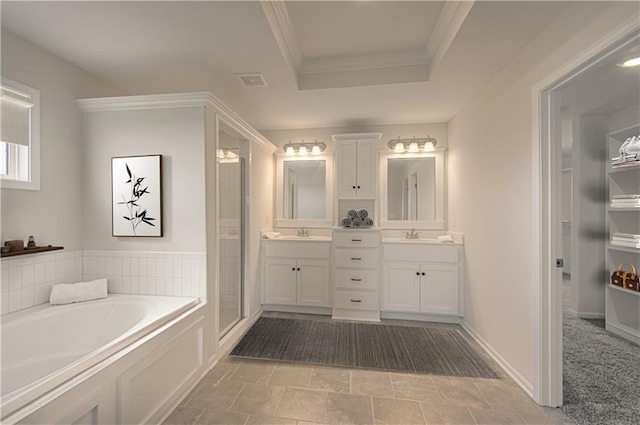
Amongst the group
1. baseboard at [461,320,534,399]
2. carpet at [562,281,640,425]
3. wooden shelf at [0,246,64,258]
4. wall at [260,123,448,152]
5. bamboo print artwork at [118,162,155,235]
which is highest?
wall at [260,123,448,152]

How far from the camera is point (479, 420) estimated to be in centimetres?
164

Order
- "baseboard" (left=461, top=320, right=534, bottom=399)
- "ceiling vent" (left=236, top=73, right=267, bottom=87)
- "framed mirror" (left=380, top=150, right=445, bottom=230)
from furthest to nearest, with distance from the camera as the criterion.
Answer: "framed mirror" (left=380, top=150, right=445, bottom=230), "ceiling vent" (left=236, top=73, right=267, bottom=87), "baseboard" (left=461, top=320, right=534, bottom=399)

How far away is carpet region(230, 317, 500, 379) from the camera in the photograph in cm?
223

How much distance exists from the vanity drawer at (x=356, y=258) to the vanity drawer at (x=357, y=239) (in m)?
0.06

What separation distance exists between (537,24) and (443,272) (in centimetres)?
238

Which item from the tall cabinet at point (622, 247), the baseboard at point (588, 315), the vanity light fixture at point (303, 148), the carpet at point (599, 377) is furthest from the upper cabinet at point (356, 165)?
the baseboard at point (588, 315)

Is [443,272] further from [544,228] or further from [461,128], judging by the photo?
[461,128]

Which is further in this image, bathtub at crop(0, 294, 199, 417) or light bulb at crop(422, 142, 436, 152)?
light bulb at crop(422, 142, 436, 152)

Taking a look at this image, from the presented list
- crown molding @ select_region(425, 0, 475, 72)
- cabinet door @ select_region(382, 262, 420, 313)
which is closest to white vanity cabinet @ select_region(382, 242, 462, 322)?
cabinet door @ select_region(382, 262, 420, 313)

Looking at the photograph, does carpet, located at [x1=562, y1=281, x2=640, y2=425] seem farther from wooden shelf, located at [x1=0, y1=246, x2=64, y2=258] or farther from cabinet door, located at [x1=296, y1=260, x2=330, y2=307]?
wooden shelf, located at [x1=0, y1=246, x2=64, y2=258]

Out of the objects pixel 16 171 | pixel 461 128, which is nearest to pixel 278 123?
pixel 461 128

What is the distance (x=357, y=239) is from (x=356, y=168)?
0.90 m

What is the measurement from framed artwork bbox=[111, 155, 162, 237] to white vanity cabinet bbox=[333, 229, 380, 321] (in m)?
1.92

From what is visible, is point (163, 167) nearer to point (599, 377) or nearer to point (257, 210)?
point (257, 210)
